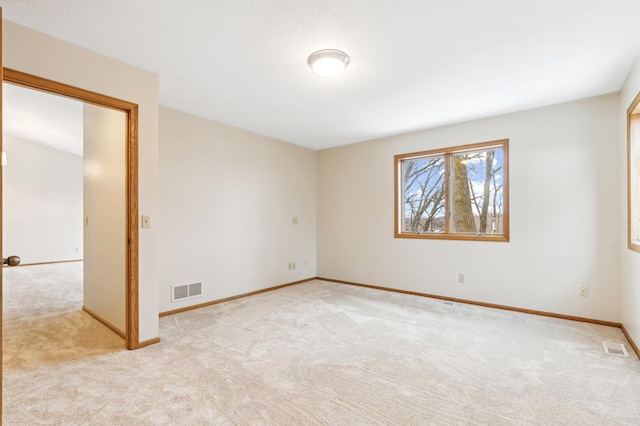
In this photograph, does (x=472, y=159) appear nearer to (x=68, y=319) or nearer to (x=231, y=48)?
(x=231, y=48)

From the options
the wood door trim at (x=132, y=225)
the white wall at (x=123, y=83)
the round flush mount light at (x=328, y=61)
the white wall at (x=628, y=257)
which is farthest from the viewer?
the wood door trim at (x=132, y=225)

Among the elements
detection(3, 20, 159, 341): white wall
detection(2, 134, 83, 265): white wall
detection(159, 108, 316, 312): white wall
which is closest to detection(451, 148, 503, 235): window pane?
detection(159, 108, 316, 312): white wall

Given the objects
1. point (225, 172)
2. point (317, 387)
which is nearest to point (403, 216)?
point (225, 172)

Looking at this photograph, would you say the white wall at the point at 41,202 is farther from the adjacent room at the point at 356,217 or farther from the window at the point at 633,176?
the window at the point at 633,176

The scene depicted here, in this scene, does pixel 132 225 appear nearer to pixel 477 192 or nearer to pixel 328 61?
pixel 328 61

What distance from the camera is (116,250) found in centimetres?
311

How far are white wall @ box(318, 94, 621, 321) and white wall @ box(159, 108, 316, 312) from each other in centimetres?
157

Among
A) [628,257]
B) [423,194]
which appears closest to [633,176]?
[628,257]

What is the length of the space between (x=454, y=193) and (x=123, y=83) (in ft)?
13.4

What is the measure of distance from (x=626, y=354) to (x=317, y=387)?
2.59 metres

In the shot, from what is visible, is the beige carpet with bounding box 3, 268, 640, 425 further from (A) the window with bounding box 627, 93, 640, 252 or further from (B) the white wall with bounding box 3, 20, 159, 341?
(A) the window with bounding box 627, 93, 640, 252

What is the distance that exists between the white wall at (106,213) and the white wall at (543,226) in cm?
353

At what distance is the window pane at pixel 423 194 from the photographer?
4543 millimetres

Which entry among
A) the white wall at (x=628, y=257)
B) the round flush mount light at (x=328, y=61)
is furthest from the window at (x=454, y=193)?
the round flush mount light at (x=328, y=61)
